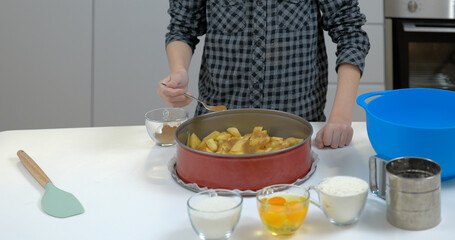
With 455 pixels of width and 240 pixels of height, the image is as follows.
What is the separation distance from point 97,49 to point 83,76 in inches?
6.2

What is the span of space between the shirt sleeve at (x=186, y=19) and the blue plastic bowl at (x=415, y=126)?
657 millimetres

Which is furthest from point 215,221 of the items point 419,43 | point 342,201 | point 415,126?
point 419,43

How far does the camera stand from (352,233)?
84 centimetres

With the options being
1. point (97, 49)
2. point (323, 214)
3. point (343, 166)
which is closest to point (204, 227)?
point (323, 214)

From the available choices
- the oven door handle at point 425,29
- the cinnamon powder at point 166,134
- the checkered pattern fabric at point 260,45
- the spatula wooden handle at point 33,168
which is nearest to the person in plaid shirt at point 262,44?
the checkered pattern fabric at point 260,45

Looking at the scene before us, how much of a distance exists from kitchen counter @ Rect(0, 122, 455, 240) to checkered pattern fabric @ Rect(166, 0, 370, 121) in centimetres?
25

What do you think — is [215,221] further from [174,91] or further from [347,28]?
[347,28]

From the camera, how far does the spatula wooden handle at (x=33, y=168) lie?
104 centimetres

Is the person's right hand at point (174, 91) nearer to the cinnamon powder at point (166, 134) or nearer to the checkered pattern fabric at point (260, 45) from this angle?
the cinnamon powder at point (166, 134)

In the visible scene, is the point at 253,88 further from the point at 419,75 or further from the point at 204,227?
the point at 419,75

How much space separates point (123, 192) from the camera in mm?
A: 1011

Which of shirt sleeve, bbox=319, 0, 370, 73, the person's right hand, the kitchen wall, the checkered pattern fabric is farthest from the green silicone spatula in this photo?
the kitchen wall

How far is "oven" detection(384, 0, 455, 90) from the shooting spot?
2420 mm

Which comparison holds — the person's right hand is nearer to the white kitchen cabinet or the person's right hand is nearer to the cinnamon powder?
the cinnamon powder
